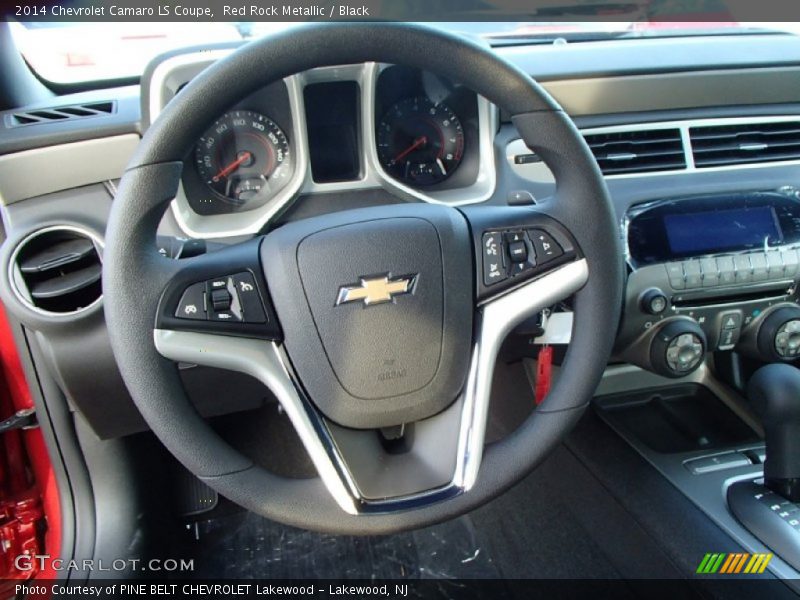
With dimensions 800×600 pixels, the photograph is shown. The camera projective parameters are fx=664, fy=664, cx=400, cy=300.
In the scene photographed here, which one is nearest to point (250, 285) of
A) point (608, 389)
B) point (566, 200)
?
point (566, 200)

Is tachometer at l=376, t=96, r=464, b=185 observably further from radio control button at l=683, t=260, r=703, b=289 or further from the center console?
radio control button at l=683, t=260, r=703, b=289

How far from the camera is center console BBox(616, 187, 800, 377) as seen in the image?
4.37 ft

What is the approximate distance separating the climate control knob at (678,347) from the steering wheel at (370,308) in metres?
0.40

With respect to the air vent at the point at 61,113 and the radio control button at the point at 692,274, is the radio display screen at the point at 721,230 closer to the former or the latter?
the radio control button at the point at 692,274

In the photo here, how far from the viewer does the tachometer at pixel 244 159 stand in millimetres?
1264

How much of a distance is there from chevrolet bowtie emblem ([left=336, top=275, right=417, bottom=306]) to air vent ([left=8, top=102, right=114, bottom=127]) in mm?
689

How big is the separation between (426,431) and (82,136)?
0.83 metres

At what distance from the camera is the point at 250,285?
94cm

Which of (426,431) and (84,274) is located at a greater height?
(84,274)

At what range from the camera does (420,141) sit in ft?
4.56

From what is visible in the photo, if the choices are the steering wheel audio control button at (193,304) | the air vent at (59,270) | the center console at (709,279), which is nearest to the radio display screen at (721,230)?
the center console at (709,279)

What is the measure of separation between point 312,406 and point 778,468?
0.95 metres

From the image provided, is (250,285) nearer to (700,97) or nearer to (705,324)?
A: (705,324)

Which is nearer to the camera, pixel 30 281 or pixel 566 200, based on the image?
pixel 566 200
